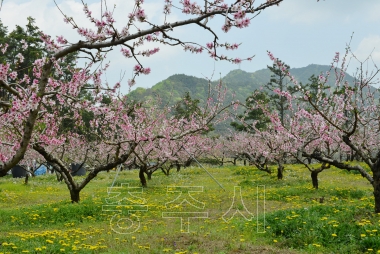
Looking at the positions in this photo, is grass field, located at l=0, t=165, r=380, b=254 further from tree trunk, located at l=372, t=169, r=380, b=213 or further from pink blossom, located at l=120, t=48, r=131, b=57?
pink blossom, located at l=120, t=48, r=131, b=57

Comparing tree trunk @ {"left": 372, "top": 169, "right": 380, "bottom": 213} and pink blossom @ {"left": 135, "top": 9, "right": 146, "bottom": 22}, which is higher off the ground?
pink blossom @ {"left": 135, "top": 9, "right": 146, "bottom": 22}

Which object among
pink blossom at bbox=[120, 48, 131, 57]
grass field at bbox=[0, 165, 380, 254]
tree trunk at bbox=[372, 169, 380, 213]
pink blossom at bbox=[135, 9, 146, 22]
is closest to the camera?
pink blossom at bbox=[135, 9, 146, 22]

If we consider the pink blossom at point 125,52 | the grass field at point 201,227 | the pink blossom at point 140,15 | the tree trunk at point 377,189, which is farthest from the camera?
the tree trunk at point 377,189

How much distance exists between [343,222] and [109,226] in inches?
281

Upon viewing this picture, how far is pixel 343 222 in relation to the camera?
29.1ft

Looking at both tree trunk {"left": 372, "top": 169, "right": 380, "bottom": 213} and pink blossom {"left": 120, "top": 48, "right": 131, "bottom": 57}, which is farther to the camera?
tree trunk {"left": 372, "top": 169, "right": 380, "bottom": 213}

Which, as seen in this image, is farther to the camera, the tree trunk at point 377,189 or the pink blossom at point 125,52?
the tree trunk at point 377,189

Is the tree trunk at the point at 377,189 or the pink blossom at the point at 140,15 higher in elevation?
the pink blossom at the point at 140,15

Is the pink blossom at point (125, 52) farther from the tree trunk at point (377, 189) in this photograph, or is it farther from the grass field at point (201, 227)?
the tree trunk at point (377, 189)

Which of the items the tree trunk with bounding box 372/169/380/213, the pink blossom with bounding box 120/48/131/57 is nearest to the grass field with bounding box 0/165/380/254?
the tree trunk with bounding box 372/169/380/213

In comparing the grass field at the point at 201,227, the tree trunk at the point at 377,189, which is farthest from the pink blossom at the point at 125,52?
the tree trunk at the point at 377,189

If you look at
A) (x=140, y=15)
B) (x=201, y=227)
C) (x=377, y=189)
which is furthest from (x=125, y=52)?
(x=377, y=189)

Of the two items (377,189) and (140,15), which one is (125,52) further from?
(377,189)

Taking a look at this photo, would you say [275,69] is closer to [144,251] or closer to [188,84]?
[144,251]
